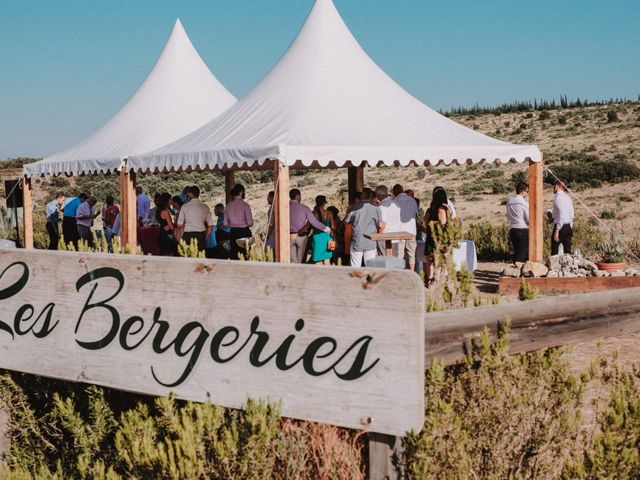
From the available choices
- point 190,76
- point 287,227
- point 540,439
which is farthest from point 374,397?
point 190,76

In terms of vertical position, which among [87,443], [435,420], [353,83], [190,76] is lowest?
[87,443]

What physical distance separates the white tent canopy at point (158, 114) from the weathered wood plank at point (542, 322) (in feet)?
35.1

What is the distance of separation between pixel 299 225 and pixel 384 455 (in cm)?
911

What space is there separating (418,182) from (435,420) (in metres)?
41.3

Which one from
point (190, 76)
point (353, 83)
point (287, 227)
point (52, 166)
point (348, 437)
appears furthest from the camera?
point (190, 76)

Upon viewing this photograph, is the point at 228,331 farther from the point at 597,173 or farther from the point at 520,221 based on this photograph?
the point at 597,173

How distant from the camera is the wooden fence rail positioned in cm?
297

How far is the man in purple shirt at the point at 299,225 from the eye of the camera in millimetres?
11906

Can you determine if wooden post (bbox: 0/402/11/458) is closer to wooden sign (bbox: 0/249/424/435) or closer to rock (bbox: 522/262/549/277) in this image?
wooden sign (bbox: 0/249/424/435)

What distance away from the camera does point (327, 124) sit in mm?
11141

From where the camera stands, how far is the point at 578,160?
41.8 m

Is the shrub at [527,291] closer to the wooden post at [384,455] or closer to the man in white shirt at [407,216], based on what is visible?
the wooden post at [384,455]

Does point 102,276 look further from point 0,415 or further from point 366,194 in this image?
point 366,194

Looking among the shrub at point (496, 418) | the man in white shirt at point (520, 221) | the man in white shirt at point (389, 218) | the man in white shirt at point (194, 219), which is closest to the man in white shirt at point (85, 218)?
the man in white shirt at point (194, 219)
